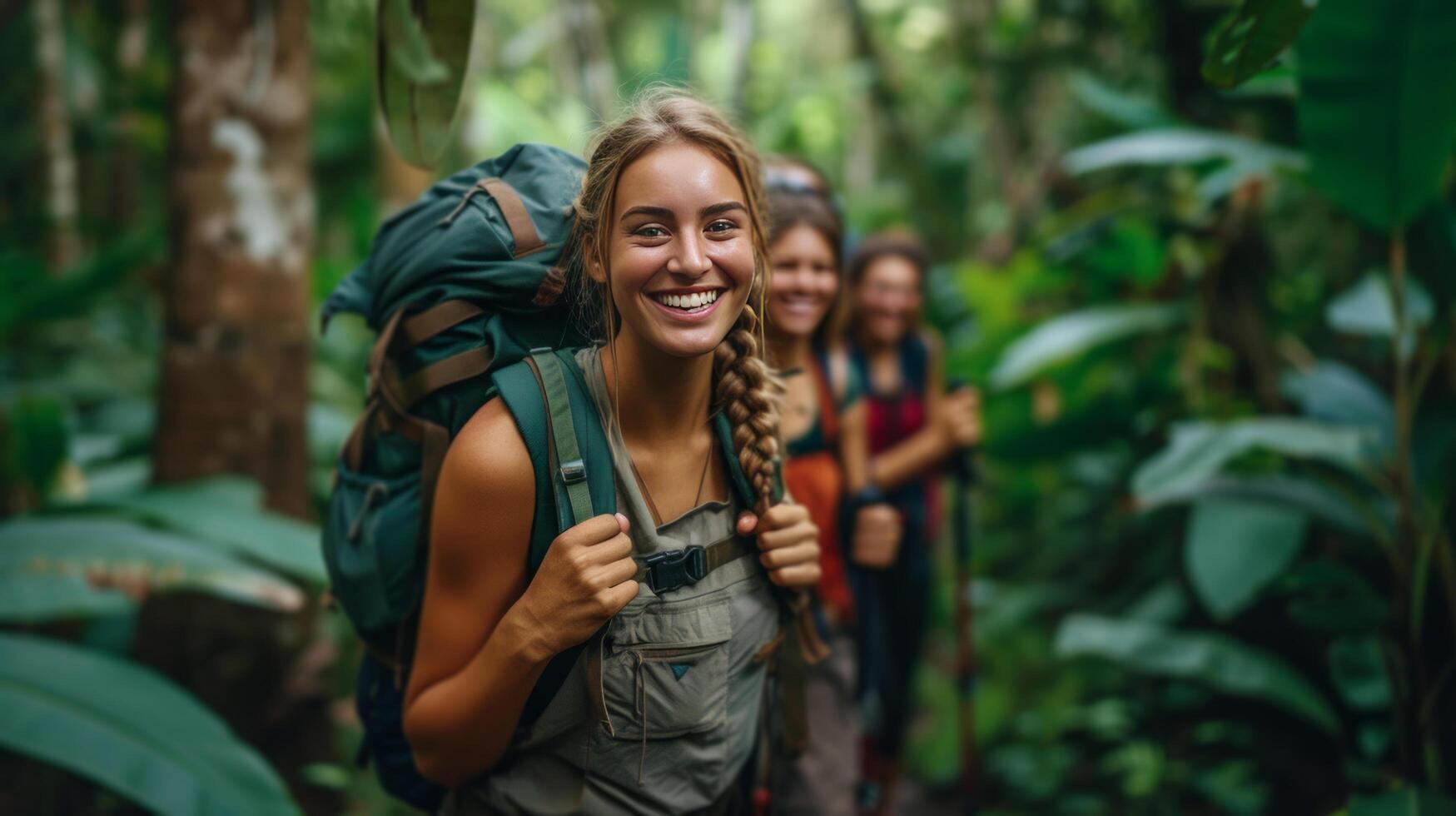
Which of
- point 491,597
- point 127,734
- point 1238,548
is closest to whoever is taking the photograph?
point 491,597

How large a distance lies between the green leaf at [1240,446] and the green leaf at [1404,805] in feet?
2.96

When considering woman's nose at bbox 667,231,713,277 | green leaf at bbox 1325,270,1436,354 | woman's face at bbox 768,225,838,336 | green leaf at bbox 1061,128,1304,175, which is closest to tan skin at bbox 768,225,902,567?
woman's face at bbox 768,225,838,336

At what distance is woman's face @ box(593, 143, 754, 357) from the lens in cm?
131

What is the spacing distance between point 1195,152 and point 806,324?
159 cm

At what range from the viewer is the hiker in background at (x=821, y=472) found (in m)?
2.34

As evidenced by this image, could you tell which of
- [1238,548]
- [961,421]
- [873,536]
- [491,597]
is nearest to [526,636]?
[491,597]

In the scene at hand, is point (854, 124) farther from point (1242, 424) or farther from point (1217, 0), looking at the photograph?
point (1242, 424)

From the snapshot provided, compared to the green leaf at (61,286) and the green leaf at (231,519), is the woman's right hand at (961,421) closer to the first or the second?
the green leaf at (231,519)

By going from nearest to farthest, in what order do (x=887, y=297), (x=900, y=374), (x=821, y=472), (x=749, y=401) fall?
1. (x=749, y=401)
2. (x=821, y=472)
3. (x=887, y=297)
4. (x=900, y=374)

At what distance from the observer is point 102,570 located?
2.47 metres

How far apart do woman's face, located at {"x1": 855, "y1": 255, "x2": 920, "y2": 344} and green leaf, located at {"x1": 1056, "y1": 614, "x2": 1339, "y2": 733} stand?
3.90 ft

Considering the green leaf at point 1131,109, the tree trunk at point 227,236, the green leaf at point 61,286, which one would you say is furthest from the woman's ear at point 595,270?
the green leaf at point 1131,109

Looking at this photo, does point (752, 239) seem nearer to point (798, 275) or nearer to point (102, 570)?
point (798, 275)

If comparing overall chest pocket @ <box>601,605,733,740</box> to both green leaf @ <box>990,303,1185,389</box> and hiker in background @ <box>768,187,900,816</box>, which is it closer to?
hiker in background @ <box>768,187,900,816</box>
